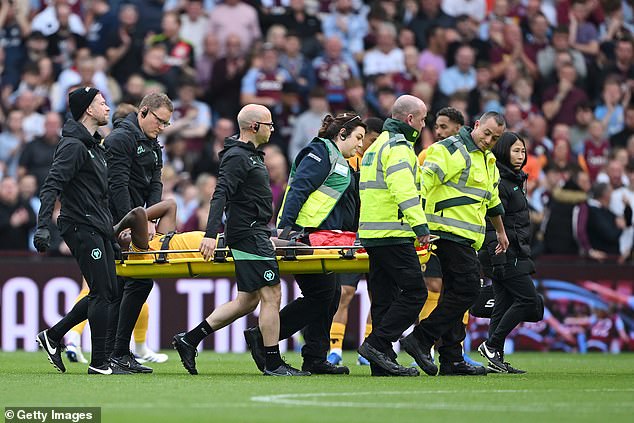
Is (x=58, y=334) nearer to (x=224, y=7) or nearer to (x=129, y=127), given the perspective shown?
(x=129, y=127)

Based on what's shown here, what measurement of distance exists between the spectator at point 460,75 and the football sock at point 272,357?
1105cm

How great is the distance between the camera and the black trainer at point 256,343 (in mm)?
13289

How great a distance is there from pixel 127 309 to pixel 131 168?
135 cm

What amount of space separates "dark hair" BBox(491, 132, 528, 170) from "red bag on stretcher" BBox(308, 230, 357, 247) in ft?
6.58

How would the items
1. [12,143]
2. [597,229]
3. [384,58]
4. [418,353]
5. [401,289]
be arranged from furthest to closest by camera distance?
[384,58], [12,143], [597,229], [418,353], [401,289]

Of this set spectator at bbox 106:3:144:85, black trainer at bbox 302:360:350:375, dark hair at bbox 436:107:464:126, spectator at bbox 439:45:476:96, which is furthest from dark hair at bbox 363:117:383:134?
spectator at bbox 439:45:476:96

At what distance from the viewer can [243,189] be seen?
12742 millimetres

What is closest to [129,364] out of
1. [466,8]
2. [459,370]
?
[459,370]

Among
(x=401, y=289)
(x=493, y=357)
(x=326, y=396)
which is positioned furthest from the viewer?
(x=493, y=357)

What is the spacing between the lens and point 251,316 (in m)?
19.6

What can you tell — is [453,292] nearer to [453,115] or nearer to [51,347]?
[453,115]

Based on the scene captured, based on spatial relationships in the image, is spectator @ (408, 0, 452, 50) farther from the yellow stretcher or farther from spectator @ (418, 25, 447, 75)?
the yellow stretcher

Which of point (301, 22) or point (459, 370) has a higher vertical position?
point (301, 22)

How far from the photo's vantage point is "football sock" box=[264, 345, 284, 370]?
12.9 meters
